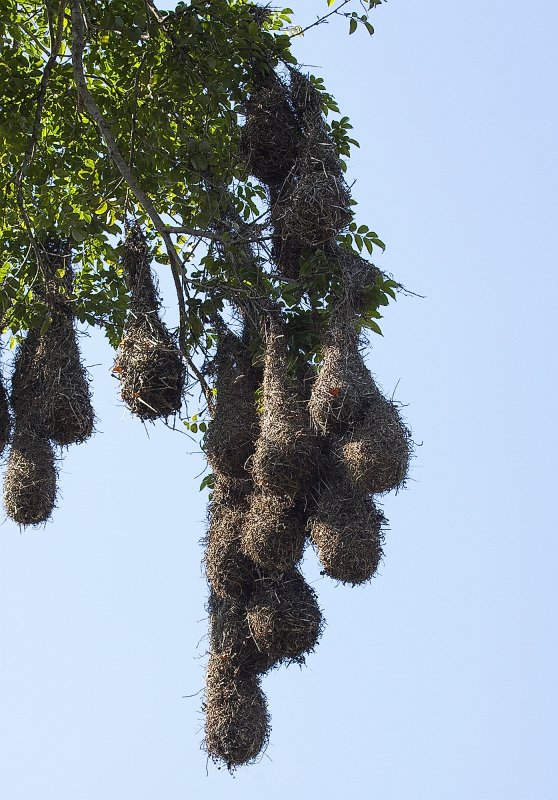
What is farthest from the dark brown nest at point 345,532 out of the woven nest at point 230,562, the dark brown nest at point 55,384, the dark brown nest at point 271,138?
the dark brown nest at point 271,138

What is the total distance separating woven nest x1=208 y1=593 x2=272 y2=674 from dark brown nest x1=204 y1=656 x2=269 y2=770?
3 centimetres

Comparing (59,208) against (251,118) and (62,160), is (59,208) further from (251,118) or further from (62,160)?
(251,118)

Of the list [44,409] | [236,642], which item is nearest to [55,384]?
[44,409]

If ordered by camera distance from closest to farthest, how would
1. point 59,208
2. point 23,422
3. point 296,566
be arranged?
point 296,566
point 23,422
point 59,208

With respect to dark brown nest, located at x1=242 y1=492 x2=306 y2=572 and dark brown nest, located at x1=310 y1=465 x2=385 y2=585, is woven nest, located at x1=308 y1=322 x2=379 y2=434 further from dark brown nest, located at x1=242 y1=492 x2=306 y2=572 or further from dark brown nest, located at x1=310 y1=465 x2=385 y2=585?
dark brown nest, located at x1=242 y1=492 x2=306 y2=572

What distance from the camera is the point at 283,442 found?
5918 mm

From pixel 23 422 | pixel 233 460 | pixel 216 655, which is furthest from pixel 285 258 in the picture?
pixel 216 655

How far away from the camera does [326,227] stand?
20.4 feet

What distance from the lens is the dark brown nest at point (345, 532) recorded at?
578 cm

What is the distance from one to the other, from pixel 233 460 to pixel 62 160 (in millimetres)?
2435

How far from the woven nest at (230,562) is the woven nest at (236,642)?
2.5 inches

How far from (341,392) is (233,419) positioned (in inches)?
24.3

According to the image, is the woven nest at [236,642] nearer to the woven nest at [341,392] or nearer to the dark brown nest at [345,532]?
the dark brown nest at [345,532]

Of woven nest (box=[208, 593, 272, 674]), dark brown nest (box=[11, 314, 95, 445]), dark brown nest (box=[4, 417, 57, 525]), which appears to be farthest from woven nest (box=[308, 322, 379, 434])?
dark brown nest (box=[4, 417, 57, 525])
